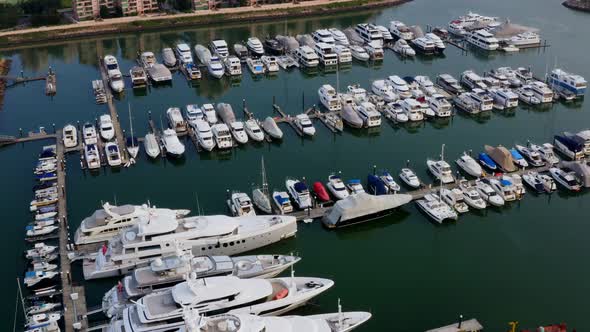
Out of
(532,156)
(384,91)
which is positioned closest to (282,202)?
(532,156)

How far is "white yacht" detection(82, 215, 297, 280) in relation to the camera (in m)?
22.4

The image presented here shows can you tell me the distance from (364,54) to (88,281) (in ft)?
90.8

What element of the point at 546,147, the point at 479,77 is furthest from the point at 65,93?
the point at 546,147

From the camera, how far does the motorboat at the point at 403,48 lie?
46156 mm

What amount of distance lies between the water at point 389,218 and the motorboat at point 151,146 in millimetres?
463

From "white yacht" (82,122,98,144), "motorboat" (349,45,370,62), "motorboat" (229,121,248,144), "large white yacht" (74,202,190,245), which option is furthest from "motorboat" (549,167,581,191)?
"white yacht" (82,122,98,144)

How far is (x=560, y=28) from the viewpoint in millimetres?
52156

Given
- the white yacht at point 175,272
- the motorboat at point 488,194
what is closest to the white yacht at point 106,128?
the white yacht at point 175,272

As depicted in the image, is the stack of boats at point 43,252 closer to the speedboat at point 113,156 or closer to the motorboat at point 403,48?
the speedboat at point 113,156

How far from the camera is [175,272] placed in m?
20.5

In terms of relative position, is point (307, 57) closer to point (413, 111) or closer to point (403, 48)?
point (403, 48)

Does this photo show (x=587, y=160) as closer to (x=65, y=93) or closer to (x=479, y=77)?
(x=479, y=77)

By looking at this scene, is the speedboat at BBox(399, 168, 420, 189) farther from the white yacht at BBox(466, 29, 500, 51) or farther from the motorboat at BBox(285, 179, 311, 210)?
the white yacht at BBox(466, 29, 500, 51)

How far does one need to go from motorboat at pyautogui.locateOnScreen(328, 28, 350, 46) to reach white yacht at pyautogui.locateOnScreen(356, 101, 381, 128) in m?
13.0
